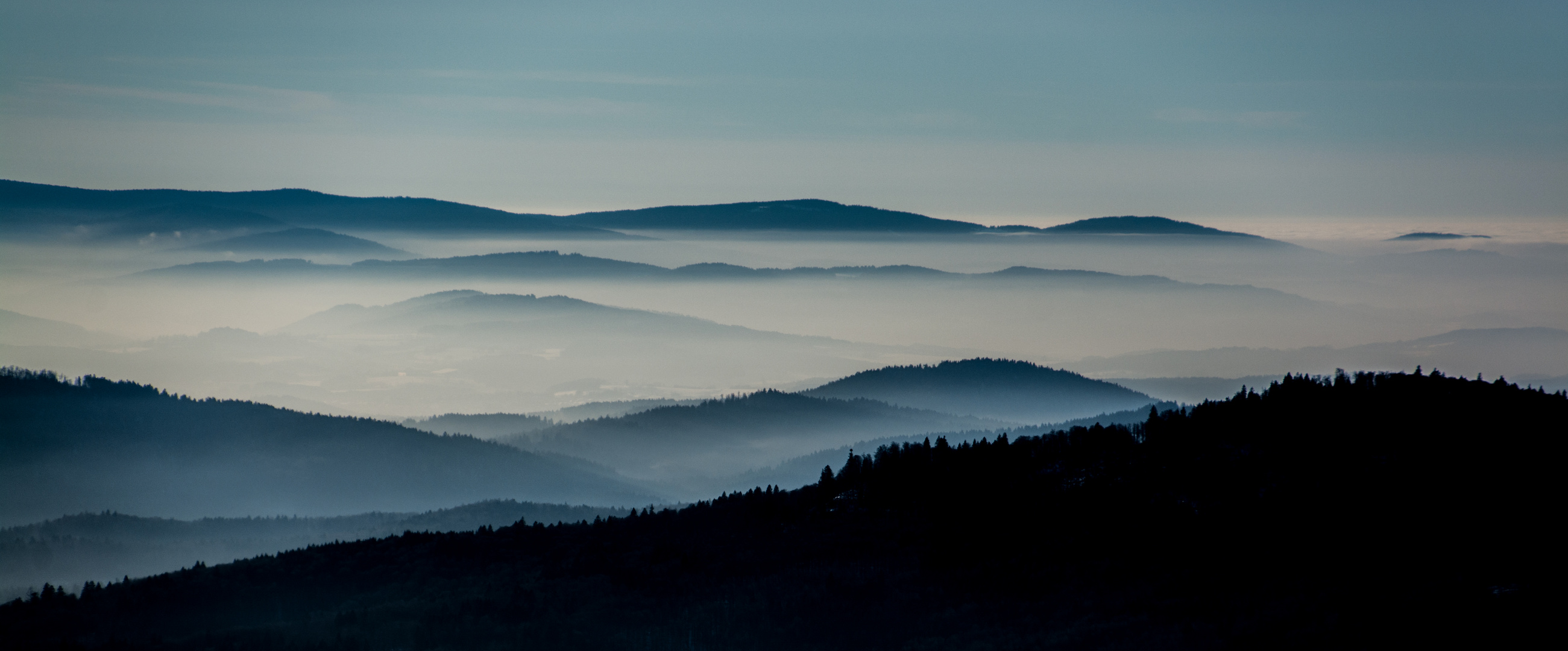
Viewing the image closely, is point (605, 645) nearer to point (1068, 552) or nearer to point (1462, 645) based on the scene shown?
point (1068, 552)

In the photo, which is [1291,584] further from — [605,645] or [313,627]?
[313,627]

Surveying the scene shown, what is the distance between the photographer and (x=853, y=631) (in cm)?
17675

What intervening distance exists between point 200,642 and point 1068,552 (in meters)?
126

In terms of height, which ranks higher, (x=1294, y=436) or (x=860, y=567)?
(x=1294, y=436)

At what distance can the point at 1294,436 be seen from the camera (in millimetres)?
196500

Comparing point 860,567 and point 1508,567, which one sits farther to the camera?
point 860,567

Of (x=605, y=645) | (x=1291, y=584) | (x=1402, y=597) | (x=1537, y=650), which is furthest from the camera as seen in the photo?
(x=605, y=645)

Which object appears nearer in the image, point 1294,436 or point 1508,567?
point 1508,567

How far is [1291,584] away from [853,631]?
5415cm

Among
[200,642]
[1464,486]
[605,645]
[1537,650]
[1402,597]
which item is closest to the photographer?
[1537,650]

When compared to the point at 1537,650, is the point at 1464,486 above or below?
above

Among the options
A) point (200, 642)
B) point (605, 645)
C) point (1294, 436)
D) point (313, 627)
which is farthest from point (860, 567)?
point (200, 642)

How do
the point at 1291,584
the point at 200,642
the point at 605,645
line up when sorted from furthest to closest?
the point at 200,642, the point at 605,645, the point at 1291,584

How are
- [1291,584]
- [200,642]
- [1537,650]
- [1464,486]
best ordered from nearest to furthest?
[1537,650]
[1291,584]
[1464,486]
[200,642]
